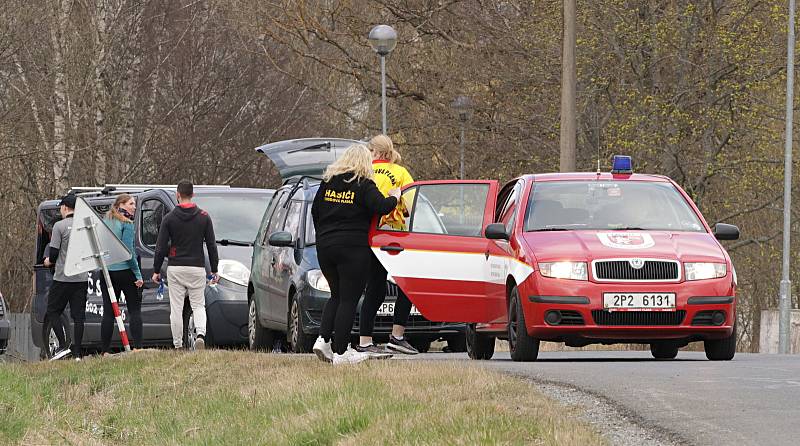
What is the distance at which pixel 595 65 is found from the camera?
33906 mm

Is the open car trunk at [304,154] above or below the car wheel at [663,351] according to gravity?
above

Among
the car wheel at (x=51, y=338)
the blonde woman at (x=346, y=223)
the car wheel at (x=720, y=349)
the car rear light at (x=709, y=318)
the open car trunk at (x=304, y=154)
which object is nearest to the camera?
the blonde woman at (x=346, y=223)

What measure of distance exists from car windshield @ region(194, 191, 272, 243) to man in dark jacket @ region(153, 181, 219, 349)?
3143 mm

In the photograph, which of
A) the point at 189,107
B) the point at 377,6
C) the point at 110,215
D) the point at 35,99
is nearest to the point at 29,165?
the point at 35,99

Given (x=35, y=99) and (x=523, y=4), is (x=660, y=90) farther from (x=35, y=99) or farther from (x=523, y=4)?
(x=35, y=99)

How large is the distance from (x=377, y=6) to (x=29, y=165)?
8.51m

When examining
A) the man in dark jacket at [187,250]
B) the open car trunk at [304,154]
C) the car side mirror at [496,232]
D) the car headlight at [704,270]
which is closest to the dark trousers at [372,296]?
the car side mirror at [496,232]

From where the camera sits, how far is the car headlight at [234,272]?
1944 cm

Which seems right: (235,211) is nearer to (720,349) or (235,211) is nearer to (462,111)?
(720,349)

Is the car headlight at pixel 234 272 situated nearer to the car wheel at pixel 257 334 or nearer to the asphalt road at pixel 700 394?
the car wheel at pixel 257 334

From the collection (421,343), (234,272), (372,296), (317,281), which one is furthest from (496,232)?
(234,272)

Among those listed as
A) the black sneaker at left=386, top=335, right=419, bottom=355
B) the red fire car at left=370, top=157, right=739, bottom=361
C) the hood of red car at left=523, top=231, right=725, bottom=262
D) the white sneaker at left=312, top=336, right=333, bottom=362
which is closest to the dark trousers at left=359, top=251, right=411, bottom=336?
the red fire car at left=370, top=157, right=739, bottom=361

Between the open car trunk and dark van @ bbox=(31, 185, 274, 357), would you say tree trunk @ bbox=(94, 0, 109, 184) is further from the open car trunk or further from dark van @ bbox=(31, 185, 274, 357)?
the open car trunk

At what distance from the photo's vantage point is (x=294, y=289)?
55.1 feet
